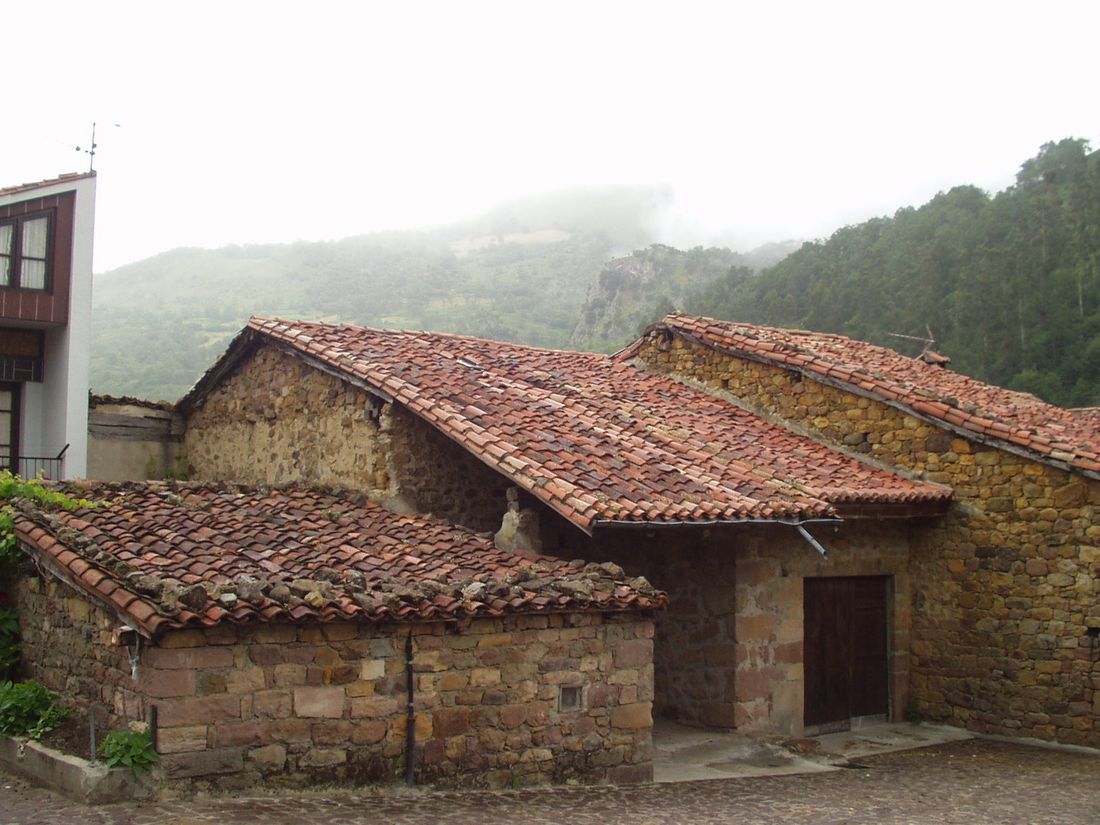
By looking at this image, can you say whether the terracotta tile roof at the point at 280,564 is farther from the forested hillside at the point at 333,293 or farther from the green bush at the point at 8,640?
the forested hillside at the point at 333,293

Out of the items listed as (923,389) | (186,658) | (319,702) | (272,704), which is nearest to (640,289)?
(923,389)

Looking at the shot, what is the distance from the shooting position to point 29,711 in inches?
319

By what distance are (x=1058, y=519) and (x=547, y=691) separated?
262 inches

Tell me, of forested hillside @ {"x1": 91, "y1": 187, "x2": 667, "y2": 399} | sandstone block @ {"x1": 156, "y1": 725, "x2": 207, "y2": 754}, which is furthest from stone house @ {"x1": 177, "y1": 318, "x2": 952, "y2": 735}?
forested hillside @ {"x1": 91, "y1": 187, "x2": 667, "y2": 399}

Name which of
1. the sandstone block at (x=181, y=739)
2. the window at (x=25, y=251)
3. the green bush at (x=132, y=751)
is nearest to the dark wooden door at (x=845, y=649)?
the sandstone block at (x=181, y=739)

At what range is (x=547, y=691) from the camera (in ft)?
27.6

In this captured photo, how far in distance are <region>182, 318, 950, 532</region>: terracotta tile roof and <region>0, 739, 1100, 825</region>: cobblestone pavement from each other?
239cm

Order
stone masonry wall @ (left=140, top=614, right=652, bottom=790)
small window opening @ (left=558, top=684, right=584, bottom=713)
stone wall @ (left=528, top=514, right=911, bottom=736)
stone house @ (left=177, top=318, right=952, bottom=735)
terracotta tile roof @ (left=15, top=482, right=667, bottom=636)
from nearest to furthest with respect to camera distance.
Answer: stone masonry wall @ (left=140, top=614, right=652, bottom=790) < terracotta tile roof @ (left=15, top=482, right=667, bottom=636) < small window opening @ (left=558, top=684, right=584, bottom=713) < stone house @ (left=177, top=318, right=952, bottom=735) < stone wall @ (left=528, top=514, right=911, bottom=736)

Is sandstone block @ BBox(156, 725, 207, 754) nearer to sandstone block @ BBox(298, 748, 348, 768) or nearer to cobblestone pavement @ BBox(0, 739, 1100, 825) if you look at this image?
cobblestone pavement @ BBox(0, 739, 1100, 825)

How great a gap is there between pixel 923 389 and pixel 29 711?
10688 mm

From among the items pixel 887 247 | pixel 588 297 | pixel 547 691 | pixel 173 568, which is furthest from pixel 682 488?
pixel 588 297

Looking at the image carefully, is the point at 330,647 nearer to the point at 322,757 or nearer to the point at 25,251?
the point at 322,757

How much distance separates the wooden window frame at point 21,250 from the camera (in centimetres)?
1577

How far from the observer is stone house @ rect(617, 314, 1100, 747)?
11406 millimetres
